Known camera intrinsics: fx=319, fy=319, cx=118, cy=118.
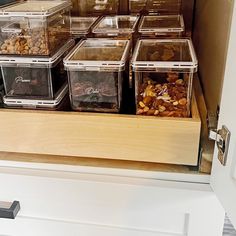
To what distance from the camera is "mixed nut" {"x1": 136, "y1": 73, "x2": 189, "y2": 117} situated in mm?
637

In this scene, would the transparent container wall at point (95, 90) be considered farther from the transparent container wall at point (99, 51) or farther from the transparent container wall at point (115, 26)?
the transparent container wall at point (115, 26)

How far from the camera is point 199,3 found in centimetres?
98

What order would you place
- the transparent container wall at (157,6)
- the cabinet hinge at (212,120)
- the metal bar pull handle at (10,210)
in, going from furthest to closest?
the transparent container wall at (157,6), the metal bar pull handle at (10,210), the cabinet hinge at (212,120)

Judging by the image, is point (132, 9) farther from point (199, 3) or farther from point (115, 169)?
point (115, 169)

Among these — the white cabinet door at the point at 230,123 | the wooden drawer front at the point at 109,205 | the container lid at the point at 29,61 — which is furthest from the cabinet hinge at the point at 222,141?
the container lid at the point at 29,61

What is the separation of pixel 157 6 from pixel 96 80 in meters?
0.49

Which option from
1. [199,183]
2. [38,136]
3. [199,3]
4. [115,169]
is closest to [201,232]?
[199,183]

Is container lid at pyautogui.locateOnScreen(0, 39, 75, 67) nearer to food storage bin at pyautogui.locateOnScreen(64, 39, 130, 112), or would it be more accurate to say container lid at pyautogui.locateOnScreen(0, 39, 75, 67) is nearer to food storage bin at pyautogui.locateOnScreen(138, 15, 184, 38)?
food storage bin at pyautogui.locateOnScreen(64, 39, 130, 112)

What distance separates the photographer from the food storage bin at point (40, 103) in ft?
2.24

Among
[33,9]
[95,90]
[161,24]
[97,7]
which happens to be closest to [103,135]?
[95,90]

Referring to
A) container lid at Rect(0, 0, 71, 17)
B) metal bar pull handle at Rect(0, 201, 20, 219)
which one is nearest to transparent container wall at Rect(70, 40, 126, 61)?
container lid at Rect(0, 0, 71, 17)

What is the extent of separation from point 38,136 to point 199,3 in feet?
2.15

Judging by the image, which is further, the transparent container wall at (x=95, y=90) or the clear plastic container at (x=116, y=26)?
the clear plastic container at (x=116, y=26)

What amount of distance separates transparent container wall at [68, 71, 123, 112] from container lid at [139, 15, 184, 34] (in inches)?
9.8
